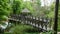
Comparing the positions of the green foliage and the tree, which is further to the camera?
the green foliage

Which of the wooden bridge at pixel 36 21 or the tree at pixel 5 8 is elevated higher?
the tree at pixel 5 8

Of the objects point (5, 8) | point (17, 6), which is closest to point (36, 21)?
point (17, 6)

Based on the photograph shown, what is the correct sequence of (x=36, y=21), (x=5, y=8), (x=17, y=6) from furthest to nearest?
1. (x=36, y=21)
2. (x=17, y=6)
3. (x=5, y=8)

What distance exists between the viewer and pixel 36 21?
3.29m

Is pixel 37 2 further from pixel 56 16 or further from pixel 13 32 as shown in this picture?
pixel 13 32

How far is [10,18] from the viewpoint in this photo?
311cm

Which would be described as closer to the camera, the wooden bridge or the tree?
the tree

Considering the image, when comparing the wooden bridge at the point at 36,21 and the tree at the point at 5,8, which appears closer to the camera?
the tree at the point at 5,8

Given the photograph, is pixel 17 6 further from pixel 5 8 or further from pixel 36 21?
pixel 36 21

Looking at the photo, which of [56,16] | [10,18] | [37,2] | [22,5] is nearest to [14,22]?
[10,18]

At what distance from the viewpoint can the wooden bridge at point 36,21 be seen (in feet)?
10.2

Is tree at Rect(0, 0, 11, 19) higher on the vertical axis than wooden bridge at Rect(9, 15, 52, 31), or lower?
higher

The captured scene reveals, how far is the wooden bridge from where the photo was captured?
10.2 ft

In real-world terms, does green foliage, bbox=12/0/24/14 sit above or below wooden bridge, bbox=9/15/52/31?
above
